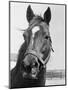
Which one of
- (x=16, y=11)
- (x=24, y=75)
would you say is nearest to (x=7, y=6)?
(x=16, y=11)

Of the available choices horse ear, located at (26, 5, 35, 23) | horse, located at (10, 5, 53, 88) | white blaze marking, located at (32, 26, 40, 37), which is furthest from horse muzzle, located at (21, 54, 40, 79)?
horse ear, located at (26, 5, 35, 23)

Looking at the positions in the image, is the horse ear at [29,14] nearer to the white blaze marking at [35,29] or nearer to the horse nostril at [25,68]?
the white blaze marking at [35,29]

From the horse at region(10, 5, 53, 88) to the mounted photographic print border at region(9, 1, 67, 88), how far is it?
1 cm

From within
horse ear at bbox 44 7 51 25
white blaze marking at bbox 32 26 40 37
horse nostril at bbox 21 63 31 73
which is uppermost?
horse ear at bbox 44 7 51 25

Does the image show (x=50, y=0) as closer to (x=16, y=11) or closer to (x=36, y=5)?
(x=36, y=5)

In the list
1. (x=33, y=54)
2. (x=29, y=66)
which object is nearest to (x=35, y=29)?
(x=33, y=54)

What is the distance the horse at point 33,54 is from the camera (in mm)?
2896

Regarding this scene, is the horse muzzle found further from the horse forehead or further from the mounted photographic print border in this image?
the horse forehead

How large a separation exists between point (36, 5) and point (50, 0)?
0.17 meters

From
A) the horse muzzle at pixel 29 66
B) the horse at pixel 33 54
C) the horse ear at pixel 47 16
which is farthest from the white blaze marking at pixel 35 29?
the horse muzzle at pixel 29 66

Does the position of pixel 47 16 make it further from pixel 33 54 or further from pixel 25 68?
pixel 25 68

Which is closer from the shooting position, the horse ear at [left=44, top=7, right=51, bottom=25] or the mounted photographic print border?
the mounted photographic print border

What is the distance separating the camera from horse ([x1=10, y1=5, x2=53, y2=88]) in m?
2.90

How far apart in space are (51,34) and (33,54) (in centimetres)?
28
